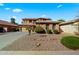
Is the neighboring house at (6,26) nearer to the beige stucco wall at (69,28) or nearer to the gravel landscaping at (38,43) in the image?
the gravel landscaping at (38,43)

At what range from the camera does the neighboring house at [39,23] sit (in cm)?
823

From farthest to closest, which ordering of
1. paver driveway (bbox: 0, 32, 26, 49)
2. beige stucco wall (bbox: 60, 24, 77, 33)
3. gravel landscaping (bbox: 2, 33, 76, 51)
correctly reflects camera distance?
1. paver driveway (bbox: 0, 32, 26, 49)
2. beige stucco wall (bbox: 60, 24, 77, 33)
3. gravel landscaping (bbox: 2, 33, 76, 51)

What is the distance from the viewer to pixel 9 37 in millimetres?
8695

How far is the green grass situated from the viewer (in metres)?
8.15

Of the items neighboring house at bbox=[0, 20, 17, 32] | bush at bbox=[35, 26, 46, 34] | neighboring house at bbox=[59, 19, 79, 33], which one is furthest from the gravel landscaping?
neighboring house at bbox=[0, 20, 17, 32]

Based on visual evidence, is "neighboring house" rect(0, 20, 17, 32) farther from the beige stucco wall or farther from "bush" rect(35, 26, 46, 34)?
the beige stucco wall

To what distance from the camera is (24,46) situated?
815 centimetres

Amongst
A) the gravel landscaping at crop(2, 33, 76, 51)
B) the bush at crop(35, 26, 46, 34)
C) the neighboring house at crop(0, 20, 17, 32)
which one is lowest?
the gravel landscaping at crop(2, 33, 76, 51)

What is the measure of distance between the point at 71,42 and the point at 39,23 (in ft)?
5.84

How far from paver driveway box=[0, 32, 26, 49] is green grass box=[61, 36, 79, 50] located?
2.05 meters
